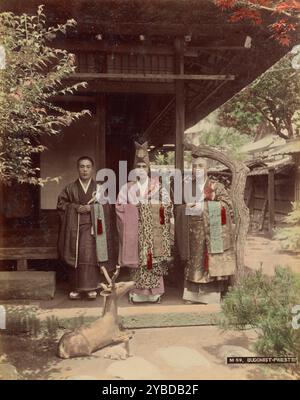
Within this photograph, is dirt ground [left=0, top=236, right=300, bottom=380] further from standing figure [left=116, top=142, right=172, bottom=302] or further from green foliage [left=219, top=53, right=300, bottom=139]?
green foliage [left=219, top=53, right=300, bottom=139]

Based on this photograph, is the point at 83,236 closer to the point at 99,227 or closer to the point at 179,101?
the point at 99,227

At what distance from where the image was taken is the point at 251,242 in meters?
16.1

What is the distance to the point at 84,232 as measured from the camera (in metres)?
6.44

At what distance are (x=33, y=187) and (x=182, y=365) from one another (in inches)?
211

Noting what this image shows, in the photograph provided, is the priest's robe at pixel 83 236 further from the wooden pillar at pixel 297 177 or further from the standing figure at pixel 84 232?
the wooden pillar at pixel 297 177

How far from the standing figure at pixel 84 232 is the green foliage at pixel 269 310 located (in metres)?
2.52

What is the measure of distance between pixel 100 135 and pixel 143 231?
2932 millimetres

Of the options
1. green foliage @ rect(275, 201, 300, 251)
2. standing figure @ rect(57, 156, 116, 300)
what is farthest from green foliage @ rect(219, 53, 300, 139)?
standing figure @ rect(57, 156, 116, 300)

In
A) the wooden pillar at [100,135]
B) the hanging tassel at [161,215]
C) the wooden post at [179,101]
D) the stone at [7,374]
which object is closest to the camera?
the stone at [7,374]

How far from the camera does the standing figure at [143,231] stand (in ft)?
20.4

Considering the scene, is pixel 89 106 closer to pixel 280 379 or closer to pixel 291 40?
pixel 291 40

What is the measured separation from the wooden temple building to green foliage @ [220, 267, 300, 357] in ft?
9.91

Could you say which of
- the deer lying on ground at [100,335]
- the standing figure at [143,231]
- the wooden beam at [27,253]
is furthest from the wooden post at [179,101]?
the wooden beam at [27,253]

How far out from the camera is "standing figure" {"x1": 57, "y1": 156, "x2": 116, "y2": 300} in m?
6.41
